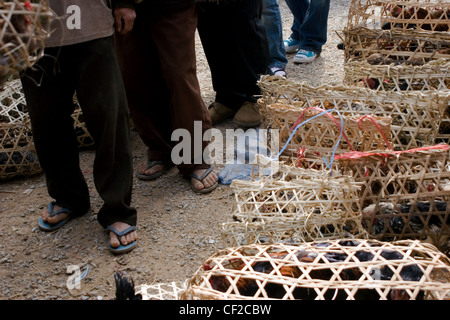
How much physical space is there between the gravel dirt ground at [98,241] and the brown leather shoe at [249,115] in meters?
0.57

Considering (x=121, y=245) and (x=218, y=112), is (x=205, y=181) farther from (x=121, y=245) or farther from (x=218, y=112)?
(x=218, y=112)

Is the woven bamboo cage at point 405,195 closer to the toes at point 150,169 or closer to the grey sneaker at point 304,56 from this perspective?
the toes at point 150,169

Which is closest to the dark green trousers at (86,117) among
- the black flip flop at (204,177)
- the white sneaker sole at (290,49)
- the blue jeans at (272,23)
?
the black flip flop at (204,177)

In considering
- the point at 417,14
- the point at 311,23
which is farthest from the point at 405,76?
the point at 311,23

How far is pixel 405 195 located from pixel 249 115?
177 cm

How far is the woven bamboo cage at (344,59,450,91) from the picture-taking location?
2697 millimetres

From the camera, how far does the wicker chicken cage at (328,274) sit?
1.36 meters

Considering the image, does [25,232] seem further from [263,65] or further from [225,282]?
[263,65]

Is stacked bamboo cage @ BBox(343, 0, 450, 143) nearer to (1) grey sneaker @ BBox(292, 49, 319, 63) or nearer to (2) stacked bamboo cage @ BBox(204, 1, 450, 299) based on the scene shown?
(2) stacked bamboo cage @ BBox(204, 1, 450, 299)

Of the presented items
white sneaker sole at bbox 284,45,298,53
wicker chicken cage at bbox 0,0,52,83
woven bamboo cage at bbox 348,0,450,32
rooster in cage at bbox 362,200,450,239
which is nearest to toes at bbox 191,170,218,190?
rooster in cage at bbox 362,200,450,239

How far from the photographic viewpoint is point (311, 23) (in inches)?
183

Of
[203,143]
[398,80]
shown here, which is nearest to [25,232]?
[203,143]

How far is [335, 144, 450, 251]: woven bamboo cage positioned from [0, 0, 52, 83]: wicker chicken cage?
52.4 inches

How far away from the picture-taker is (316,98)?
264cm
